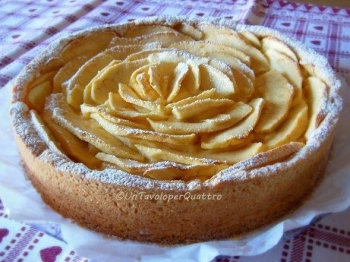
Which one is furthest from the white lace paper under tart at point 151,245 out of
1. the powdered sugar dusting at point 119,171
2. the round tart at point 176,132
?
the powdered sugar dusting at point 119,171

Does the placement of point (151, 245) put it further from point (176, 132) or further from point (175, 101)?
point (175, 101)

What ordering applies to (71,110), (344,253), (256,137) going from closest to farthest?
1. (344,253)
2. (256,137)
3. (71,110)

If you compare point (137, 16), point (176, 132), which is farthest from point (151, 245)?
point (137, 16)

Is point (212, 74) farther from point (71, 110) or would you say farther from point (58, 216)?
point (58, 216)

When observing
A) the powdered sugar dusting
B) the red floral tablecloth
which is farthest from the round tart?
the red floral tablecloth

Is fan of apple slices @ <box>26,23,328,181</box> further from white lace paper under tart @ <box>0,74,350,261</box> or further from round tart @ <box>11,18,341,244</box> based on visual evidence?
white lace paper under tart @ <box>0,74,350,261</box>

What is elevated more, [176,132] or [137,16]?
[176,132]

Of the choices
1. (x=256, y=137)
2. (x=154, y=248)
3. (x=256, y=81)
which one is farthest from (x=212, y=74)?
(x=154, y=248)
